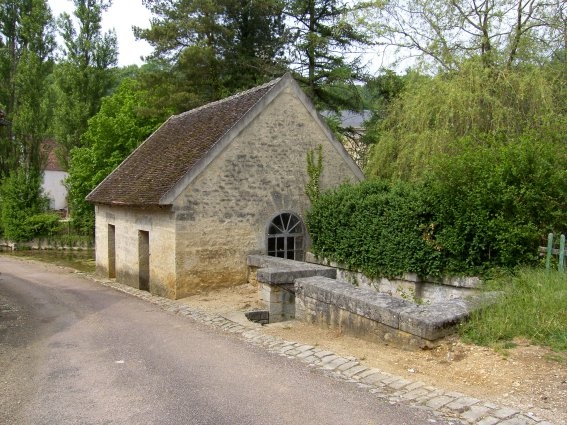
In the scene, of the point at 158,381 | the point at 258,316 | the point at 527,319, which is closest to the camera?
the point at 158,381

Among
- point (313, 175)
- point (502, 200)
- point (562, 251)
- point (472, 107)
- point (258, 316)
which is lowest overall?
point (258, 316)

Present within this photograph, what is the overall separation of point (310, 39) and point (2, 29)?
21.3 metres

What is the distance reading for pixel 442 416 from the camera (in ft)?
15.5

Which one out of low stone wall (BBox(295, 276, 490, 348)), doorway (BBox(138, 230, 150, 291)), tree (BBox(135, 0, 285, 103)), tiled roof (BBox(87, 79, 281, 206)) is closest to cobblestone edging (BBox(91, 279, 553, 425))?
low stone wall (BBox(295, 276, 490, 348))

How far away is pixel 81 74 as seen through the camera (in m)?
29.4

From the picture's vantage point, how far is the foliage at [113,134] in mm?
23781

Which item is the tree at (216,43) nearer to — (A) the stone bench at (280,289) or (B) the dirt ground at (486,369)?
(A) the stone bench at (280,289)

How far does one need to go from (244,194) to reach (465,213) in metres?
5.96

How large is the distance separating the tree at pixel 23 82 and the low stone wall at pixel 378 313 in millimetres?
27631

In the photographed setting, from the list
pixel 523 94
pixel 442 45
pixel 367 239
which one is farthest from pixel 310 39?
pixel 367 239

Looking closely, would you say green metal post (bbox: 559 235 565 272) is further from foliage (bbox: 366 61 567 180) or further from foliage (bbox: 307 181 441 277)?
foliage (bbox: 366 61 567 180)

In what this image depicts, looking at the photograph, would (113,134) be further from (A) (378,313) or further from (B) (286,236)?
(A) (378,313)

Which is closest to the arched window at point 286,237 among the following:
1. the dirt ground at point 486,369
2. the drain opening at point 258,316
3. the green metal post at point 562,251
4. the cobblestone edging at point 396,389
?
the drain opening at point 258,316

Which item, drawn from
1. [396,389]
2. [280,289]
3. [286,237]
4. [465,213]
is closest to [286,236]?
[286,237]
